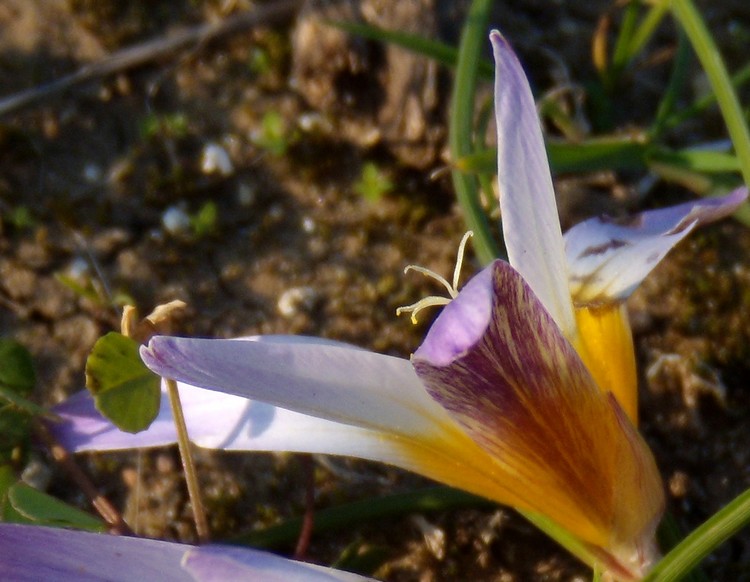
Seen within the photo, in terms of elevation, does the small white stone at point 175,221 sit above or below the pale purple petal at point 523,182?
below

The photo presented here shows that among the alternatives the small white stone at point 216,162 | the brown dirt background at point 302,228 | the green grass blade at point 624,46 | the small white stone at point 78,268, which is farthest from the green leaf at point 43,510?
the green grass blade at point 624,46

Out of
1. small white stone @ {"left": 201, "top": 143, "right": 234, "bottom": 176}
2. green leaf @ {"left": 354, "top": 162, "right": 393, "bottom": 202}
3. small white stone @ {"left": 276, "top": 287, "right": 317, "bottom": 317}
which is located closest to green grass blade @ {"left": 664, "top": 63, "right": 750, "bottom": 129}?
green leaf @ {"left": 354, "top": 162, "right": 393, "bottom": 202}

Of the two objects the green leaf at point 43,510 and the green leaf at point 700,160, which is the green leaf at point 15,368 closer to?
the green leaf at point 43,510

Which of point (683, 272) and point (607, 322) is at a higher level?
point (607, 322)

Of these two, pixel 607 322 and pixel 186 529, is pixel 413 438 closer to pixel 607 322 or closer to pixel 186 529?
pixel 607 322

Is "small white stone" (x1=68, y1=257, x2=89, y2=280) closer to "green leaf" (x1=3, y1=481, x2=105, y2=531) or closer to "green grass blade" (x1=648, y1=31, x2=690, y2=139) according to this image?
"green leaf" (x1=3, y1=481, x2=105, y2=531)

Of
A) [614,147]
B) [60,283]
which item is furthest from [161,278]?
[614,147]

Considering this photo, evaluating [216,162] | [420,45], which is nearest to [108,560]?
[420,45]

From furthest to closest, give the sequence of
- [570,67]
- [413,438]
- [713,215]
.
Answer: [570,67], [713,215], [413,438]
